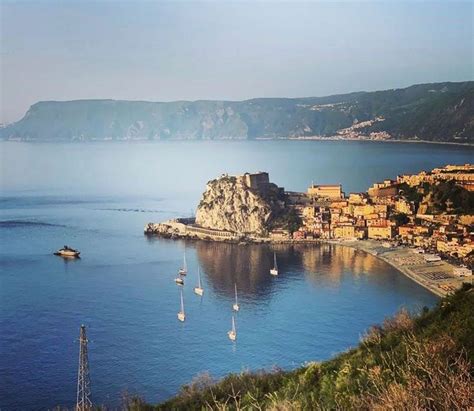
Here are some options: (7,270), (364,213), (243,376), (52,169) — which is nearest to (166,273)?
(7,270)

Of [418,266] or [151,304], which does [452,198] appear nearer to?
[418,266]

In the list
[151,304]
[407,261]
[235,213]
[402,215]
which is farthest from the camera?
[235,213]

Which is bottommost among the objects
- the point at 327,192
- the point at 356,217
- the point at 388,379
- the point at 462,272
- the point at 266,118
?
the point at 462,272

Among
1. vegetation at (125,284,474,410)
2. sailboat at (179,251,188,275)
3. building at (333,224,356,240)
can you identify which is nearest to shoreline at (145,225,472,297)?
building at (333,224,356,240)

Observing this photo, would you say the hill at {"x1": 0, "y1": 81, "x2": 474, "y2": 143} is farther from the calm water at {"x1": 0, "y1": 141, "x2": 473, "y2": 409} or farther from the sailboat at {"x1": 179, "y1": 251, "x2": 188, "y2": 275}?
the sailboat at {"x1": 179, "y1": 251, "x2": 188, "y2": 275}

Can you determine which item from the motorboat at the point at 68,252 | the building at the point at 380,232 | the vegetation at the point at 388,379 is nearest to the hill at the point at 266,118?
the building at the point at 380,232

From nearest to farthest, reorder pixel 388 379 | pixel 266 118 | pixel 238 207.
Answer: pixel 388 379 → pixel 238 207 → pixel 266 118

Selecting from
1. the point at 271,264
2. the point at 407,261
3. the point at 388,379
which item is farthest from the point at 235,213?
the point at 388,379
